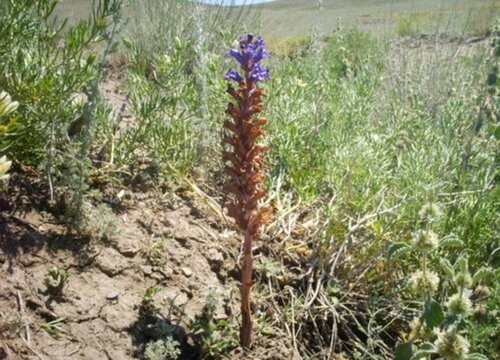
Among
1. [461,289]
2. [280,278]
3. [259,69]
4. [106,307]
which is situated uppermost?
[259,69]

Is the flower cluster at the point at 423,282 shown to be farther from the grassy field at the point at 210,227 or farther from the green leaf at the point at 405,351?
the green leaf at the point at 405,351

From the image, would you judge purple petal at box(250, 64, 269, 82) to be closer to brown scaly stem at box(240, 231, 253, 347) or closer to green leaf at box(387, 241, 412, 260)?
brown scaly stem at box(240, 231, 253, 347)

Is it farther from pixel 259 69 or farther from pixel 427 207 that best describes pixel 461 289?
pixel 259 69

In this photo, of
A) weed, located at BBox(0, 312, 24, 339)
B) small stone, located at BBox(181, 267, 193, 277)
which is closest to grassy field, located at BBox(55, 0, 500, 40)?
small stone, located at BBox(181, 267, 193, 277)

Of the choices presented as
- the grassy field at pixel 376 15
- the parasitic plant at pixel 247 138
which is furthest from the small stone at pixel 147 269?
the grassy field at pixel 376 15

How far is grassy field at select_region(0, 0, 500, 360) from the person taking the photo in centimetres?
175

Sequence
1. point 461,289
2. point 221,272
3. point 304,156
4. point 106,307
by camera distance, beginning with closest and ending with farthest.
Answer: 1. point 461,289
2. point 106,307
3. point 221,272
4. point 304,156

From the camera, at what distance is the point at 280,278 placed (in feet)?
7.79

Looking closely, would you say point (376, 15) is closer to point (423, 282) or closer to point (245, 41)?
point (245, 41)

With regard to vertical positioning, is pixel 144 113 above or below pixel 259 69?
below

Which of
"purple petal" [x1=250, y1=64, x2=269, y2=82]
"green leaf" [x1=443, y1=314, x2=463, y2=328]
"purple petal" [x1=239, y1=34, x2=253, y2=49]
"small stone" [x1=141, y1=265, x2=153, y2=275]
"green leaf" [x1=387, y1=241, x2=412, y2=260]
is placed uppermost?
"purple petal" [x1=239, y1=34, x2=253, y2=49]

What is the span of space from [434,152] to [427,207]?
3.83 ft

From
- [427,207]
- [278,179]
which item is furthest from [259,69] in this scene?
[278,179]

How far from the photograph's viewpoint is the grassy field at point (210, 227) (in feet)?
5.75
